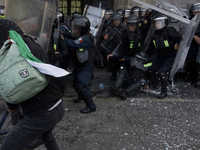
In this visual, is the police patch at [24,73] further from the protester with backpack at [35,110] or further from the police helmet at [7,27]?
the police helmet at [7,27]

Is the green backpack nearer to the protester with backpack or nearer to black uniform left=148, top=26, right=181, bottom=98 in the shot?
the protester with backpack

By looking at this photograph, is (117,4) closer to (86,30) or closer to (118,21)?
(118,21)

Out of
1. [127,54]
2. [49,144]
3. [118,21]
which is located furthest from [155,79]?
[49,144]

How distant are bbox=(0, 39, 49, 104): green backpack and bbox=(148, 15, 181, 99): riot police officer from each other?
3.30 meters

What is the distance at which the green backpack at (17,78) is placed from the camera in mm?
1642

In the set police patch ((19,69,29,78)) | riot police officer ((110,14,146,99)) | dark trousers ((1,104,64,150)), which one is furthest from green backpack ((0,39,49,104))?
riot police officer ((110,14,146,99))

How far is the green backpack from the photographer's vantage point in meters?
1.64

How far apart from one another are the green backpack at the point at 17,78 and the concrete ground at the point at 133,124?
1422mm

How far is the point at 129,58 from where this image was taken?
4.79m

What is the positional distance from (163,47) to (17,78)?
3500mm

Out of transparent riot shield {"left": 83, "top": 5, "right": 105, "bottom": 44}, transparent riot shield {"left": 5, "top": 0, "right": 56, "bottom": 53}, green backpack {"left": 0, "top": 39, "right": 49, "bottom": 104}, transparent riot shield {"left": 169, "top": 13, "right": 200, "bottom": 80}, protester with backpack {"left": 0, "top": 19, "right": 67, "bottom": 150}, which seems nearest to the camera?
green backpack {"left": 0, "top": 39, "right": 49, "bottom": 104}

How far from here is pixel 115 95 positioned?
15.5 ft

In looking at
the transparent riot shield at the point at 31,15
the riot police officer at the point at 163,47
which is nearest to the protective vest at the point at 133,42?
the riot police officer at the point at 163,47

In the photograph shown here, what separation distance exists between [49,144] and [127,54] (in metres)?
3.17
